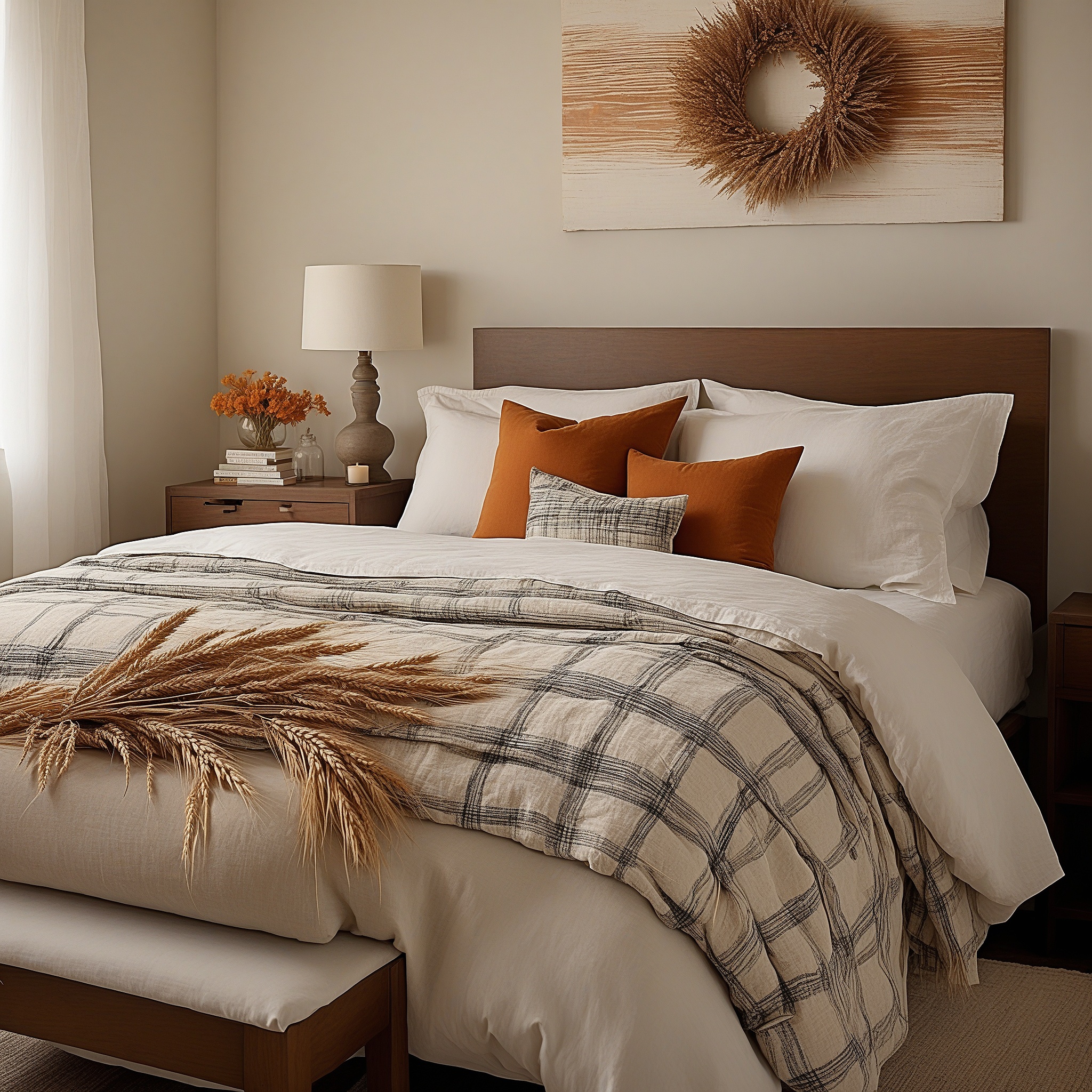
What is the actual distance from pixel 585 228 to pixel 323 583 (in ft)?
5.65

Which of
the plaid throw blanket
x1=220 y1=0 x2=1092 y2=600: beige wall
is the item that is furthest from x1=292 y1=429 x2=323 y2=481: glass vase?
the plaid throw blanket

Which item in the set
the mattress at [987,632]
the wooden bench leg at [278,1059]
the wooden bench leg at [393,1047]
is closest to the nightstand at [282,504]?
the mattress at [987,632]

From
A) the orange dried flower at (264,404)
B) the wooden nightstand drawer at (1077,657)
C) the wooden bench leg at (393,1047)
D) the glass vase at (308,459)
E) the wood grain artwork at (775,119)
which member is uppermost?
the wood grain artwork at (775,119)

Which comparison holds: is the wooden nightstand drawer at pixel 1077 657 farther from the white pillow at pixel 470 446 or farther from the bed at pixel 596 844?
the white pillow at pixel 470 446

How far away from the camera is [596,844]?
1.53 metres

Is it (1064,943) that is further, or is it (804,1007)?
(1064,943)

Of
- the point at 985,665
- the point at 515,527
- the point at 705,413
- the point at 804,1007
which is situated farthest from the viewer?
the point at 705,413

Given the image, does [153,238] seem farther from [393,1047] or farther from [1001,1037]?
[1001,1037]

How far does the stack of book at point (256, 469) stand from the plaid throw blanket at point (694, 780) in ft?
5.35

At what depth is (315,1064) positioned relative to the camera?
1452 millimetres

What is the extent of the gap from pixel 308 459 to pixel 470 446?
2.75 ft

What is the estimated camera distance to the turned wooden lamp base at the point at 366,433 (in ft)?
13.0

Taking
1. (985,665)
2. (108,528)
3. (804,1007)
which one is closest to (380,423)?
(108,528)

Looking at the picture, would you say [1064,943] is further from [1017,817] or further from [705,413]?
[705,413]
